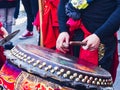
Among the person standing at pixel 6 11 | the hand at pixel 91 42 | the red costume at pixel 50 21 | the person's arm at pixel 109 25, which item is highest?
the person's arm at pixel 109 25

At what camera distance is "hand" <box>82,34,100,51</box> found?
202 centimetres

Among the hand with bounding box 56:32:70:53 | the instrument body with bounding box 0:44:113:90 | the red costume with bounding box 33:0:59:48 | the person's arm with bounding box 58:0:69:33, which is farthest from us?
the red costume with bounding box 33:0:59:48

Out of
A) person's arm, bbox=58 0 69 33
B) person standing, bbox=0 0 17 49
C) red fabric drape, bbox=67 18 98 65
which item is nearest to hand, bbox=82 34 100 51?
red fabric drape, bbox=67 18 98 65

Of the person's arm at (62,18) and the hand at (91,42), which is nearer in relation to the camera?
the hand at (91,42)

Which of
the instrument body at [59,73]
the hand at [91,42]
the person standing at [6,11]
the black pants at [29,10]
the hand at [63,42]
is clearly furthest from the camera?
the black pants at [29,10]

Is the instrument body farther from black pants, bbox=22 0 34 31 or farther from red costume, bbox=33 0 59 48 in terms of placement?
black pants, bbox=22 0 34 31

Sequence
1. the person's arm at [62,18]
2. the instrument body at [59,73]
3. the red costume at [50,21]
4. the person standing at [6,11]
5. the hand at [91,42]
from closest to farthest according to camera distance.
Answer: the instrument body at [59,73]
the hand at [91,42]
the person's arm at [62,18]
the red costume at [50,21]
the person standing at [6,11]

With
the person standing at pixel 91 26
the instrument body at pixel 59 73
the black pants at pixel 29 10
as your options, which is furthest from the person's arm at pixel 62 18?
the black pants at pixel 29 10

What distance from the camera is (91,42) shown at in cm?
202

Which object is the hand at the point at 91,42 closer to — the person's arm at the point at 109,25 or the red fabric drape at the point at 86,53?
the person's arm at the point at 109,25

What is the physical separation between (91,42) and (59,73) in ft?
1.18

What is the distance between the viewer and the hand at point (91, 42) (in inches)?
79.4

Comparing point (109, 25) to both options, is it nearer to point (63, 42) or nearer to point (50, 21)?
point (63, 42)

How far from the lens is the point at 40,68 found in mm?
1765
